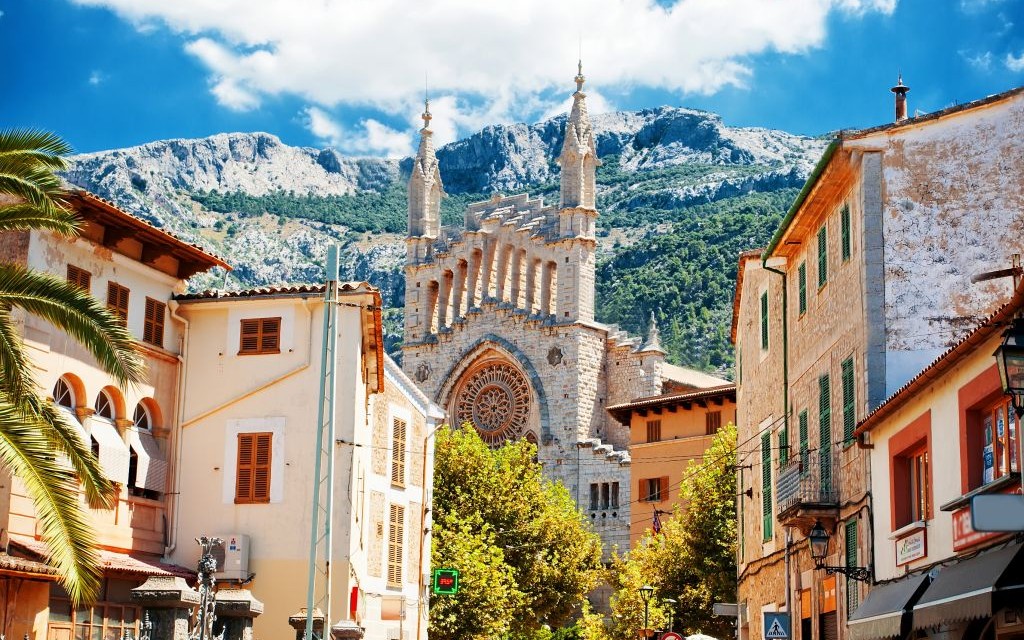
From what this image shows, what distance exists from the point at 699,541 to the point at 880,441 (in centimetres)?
2703

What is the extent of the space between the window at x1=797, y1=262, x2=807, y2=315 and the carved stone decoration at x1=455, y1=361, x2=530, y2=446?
1848 inches

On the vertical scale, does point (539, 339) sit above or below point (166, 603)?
above

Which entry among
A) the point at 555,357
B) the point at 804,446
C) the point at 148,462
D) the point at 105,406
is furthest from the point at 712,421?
the point at 804,446

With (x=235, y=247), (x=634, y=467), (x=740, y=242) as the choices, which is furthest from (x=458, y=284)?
(x=235, y=247)

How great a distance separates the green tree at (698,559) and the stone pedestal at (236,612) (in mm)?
28097

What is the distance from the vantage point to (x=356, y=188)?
191875mm

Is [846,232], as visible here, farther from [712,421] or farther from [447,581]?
[712,421]

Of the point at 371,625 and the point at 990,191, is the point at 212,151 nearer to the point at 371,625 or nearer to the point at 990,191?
the point at 371,625

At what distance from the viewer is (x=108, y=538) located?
2803 cm

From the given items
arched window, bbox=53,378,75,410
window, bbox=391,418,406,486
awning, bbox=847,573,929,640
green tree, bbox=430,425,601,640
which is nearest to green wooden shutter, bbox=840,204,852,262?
awning, bbox=847,573,929,640

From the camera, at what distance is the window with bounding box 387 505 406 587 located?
3559 cm

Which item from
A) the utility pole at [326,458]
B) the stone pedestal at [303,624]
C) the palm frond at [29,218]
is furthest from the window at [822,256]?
the palm frond at [29,218]

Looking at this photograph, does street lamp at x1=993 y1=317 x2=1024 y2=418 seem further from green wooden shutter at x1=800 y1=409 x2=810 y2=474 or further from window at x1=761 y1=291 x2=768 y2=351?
window at x1=761 y1=291 x2=768 y2=351

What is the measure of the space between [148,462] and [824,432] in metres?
14.0
